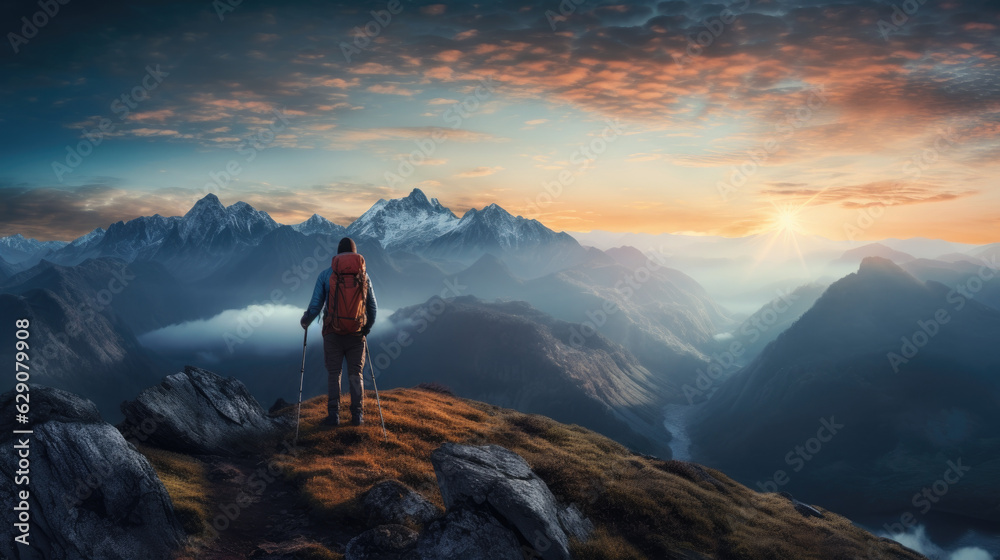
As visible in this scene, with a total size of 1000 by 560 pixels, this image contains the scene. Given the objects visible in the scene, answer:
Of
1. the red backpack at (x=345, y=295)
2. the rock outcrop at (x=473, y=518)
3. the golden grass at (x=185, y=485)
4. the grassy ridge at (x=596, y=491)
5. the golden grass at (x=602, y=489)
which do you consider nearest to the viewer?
the rock outcrop at (x=473, y=518)

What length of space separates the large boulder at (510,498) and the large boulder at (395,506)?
1.74m

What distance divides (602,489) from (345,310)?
13203 millimetres

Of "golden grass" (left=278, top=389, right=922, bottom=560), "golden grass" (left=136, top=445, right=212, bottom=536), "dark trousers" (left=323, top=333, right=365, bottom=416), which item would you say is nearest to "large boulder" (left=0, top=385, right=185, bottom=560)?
"golden grass" (left=136, top=445, right=212, bottom=536)

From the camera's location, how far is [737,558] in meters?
17.2

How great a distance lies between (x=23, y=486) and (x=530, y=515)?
13.5 m

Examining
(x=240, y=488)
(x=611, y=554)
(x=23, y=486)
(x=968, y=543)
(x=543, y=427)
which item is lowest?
(x=968, y=543)

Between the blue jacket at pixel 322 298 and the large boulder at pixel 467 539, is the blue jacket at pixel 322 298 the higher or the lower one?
the higher one

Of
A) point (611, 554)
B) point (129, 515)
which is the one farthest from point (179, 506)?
point (611, 554)

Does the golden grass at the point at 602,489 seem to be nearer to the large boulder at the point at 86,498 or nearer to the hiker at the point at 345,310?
the hiker at the point at 345,310

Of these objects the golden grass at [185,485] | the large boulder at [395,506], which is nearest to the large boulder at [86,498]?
the golden grass at [185,485]

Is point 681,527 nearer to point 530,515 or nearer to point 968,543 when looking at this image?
point 530,515

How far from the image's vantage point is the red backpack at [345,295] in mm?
20641

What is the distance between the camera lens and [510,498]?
13.7 m

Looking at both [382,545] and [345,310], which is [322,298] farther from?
[382,545]
